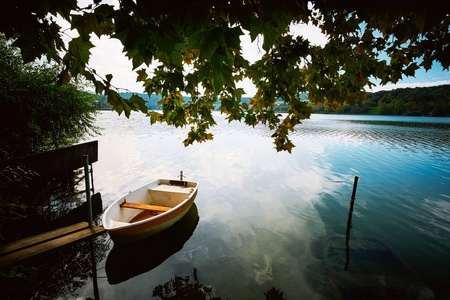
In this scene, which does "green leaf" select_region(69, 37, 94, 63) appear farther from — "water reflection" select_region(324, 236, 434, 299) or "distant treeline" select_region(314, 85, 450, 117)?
"distant treeline" select_region(314, 85, 450, 117)

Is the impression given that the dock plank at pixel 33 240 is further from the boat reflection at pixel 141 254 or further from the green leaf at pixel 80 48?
the green leaf at pixel 80 48

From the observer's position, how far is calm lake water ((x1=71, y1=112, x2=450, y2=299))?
8102 mm

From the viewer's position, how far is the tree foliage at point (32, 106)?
1064cm

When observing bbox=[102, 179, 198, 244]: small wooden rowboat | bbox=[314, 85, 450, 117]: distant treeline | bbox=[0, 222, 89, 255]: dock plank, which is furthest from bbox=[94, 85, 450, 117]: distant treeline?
bbox=[0, 222, 89, 255]: dock plank

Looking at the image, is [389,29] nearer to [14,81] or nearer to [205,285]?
[205,285]

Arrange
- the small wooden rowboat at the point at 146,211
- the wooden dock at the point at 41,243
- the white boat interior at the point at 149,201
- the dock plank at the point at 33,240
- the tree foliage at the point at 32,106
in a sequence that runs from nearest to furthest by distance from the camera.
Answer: the wooden dock at the point at 41,243, the dock plank at the point at 33,240, the small wooden rowboat at the point at 146,211, the white boat interior at the point at 149,201, the tree foliage at the point at 32,106

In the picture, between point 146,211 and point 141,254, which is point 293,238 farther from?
point 146,211

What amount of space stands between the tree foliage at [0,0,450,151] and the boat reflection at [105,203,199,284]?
9032 millimetres

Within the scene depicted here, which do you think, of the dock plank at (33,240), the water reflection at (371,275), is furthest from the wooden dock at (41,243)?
the water reflection at (371,275)

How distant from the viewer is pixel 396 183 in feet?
66.1

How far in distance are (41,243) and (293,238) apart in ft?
40.1

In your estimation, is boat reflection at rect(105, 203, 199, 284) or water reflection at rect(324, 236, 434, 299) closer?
water reflection at rect(324, 236, 434, 299)

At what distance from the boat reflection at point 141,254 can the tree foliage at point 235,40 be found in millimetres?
9032

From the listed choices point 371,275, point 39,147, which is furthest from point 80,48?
point 39,147
